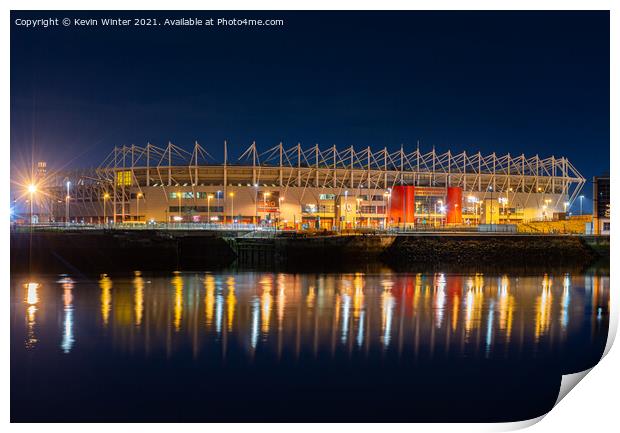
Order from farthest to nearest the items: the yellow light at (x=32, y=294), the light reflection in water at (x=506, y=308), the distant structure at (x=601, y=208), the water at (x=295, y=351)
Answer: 1. the distant structure at (x=601, y=208)
2. the yellow light at (x=32, y=294)
3. the light reflection in water at (x=506, y=308)
4. the water at (x=295, y=351)

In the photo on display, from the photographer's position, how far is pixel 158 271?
35.1 metres

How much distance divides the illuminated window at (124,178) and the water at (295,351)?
140 ft

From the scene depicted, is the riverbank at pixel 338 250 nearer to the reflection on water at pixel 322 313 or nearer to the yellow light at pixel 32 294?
the reflection on water at pixel 322 313

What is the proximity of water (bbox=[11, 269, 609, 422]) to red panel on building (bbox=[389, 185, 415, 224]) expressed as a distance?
4051 centimetres

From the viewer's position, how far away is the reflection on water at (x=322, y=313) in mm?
16891

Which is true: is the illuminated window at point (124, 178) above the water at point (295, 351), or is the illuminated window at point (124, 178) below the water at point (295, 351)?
above

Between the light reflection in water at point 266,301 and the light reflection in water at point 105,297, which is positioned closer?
the light reflection in water at point 266,301

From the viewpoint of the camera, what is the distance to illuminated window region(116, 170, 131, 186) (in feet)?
227

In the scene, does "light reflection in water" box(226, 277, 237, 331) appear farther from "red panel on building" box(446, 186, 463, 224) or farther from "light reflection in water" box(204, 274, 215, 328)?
"red panel on building" box(446, 186, 463, 224)

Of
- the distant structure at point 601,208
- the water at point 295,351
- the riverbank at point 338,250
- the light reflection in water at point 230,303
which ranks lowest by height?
the water at point 295,351

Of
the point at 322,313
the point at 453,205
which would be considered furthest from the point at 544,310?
the point at 453,205

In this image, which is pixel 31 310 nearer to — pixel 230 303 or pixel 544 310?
pixel 230 303

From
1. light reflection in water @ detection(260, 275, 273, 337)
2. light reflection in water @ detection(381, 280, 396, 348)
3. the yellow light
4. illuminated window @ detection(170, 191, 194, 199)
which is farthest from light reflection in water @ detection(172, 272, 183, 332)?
illuminated window @ detection(170, 191, 194, 199)

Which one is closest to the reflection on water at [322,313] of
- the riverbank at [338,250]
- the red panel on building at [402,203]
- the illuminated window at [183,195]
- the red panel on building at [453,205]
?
the riverbank at [338,250]
